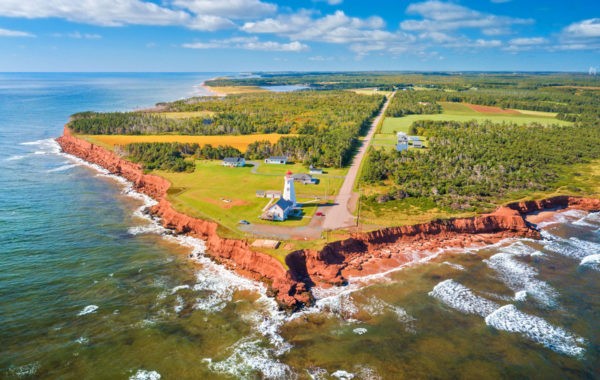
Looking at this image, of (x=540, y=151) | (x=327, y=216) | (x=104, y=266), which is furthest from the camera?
(x=540, y=151)

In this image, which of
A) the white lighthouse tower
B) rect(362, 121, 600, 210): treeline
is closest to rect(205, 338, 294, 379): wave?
the white lighthouse tower

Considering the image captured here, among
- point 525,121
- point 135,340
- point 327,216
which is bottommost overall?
point 135,340

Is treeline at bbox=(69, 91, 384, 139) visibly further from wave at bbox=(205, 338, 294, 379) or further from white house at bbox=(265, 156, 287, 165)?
wave at bbox=(205, 338, 294, 379)

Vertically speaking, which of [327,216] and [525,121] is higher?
[525,121]

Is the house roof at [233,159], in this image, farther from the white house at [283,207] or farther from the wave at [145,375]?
the wave at [145,375]

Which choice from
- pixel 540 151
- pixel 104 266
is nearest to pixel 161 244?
pixel 104 266

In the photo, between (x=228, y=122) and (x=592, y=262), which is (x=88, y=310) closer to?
(x=592, y=262)

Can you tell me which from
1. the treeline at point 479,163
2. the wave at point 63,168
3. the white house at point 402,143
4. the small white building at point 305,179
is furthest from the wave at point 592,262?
the wave at point 63,168

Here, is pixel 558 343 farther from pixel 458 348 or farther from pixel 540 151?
pixel 540 151
